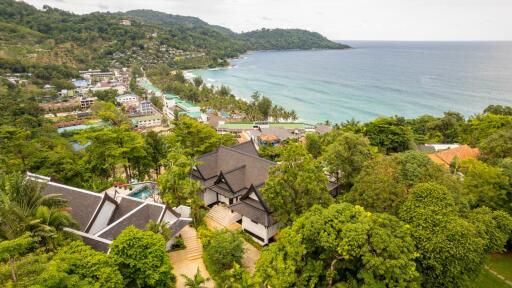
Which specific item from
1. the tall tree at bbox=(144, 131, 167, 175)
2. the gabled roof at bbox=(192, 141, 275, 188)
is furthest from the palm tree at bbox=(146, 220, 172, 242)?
the tall tree at bbox=(144, 131, 167, 175)

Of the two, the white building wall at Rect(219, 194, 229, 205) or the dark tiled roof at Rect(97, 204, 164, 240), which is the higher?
the dark tiled roof at Rect(97, 204, 164, 240)

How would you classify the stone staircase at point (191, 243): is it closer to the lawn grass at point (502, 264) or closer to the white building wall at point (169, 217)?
the white building wall at point (169, 217)

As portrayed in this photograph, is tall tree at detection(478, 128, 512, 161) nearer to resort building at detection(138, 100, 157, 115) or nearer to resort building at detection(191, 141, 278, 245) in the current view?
resort building at detection(191, 141, 278, 245)

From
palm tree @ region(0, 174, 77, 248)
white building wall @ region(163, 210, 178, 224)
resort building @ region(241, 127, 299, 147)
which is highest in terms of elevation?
palm tree @ region(0, 174, 77, 248)

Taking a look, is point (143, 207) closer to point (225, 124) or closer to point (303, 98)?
point (225, 124)

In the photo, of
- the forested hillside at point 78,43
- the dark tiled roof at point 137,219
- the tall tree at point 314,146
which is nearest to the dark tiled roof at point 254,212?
the dark tiled roof at point 137,219

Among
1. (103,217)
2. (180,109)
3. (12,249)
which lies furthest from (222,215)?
(180,109)

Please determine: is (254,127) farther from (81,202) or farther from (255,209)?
(81,202)
